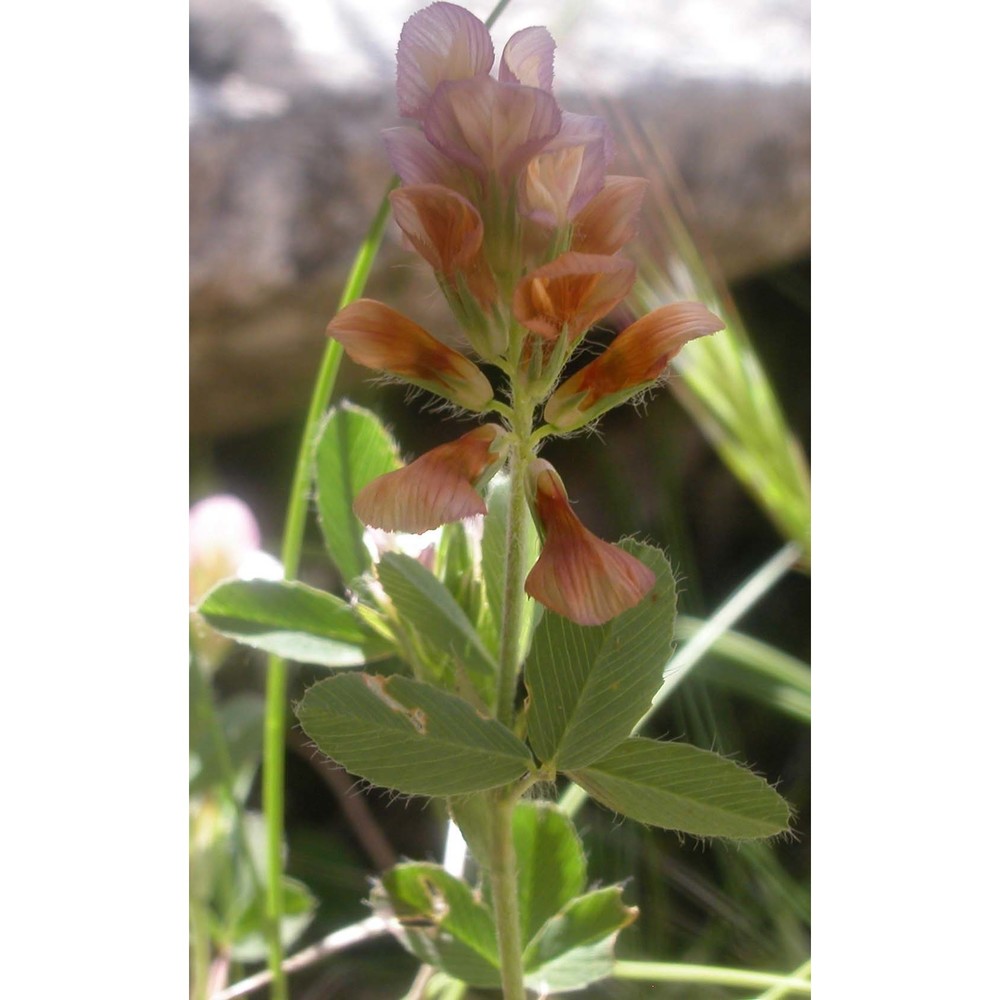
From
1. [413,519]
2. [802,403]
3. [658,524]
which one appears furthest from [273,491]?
[413,519]

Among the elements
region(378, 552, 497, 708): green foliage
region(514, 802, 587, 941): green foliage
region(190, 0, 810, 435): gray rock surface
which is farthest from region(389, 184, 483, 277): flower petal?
region(190, 0, 810, 435): gray rock surface

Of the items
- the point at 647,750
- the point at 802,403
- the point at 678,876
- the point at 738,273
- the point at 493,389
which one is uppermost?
the point at 738,273

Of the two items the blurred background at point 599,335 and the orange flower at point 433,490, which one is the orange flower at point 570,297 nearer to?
the orange flower at point 433,490

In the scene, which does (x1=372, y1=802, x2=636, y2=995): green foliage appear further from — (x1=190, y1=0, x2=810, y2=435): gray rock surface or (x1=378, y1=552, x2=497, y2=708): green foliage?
(x1=190, y1=0, x2=810, y2=435): gray rock surface
